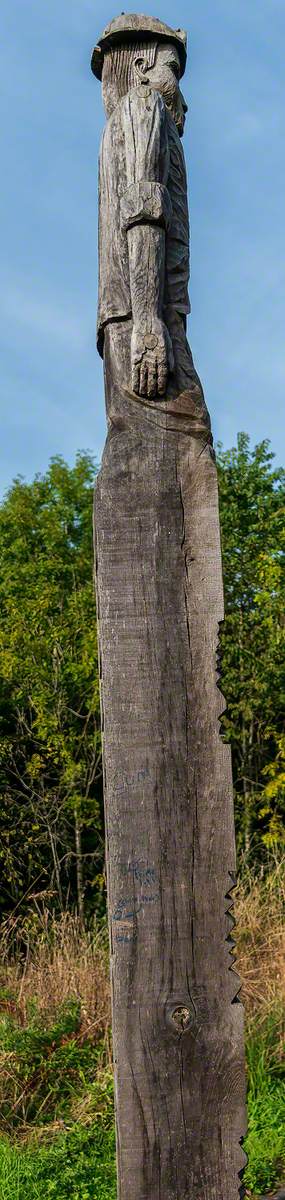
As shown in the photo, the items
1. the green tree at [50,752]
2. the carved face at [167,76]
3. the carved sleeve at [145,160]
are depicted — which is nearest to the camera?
the carved sleeve at [145,160]

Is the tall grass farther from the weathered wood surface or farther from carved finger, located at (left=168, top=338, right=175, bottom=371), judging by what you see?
carved finger, located at (left=168, top=338, right=175, bottom=371)

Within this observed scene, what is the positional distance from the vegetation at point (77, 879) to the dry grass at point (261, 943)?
0.04 feet

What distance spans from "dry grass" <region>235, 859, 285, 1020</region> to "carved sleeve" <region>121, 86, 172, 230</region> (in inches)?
188

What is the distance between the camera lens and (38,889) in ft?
27.1

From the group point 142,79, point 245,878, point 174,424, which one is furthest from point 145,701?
point 245,878

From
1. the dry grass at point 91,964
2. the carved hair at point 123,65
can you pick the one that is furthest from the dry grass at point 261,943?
the carved hair at point 123,65

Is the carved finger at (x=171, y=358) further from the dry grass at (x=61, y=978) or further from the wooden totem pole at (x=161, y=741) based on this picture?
the dry grass at (x=61, y=978)

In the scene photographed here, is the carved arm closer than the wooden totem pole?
No

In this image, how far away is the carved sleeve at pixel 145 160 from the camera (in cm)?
262

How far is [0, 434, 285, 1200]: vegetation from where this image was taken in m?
5.14

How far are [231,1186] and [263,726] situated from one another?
7.56 meters

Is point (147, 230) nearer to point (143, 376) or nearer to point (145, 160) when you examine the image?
point (145, 160)

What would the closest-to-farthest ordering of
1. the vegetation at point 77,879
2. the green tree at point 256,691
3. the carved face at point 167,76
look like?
the carved face at point 167,76 → the vegetation at point 77,879 → the green tree at point 256,691

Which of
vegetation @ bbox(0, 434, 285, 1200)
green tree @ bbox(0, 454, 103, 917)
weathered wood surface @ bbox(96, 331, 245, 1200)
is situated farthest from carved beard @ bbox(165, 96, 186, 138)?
green tree @ bbox(0, 454, 103, 917)
